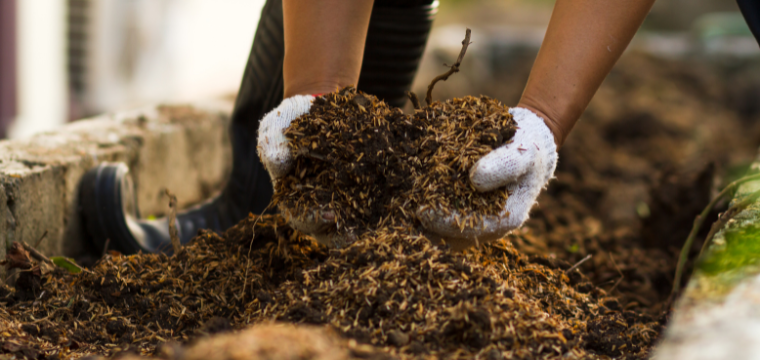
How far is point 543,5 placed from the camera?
950 inches

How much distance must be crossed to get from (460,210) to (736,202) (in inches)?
30.3

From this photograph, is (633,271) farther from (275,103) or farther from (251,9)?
(251,9)

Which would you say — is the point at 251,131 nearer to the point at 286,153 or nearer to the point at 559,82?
the point at 286,153

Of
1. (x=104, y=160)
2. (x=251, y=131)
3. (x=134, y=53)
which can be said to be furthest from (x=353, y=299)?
(x=134, y=53)

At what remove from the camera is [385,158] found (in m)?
1.34

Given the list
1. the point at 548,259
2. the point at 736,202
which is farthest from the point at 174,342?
the point at 736,202

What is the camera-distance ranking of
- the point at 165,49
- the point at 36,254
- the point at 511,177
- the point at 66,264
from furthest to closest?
the point at 165,49 < the point at 66,264 < the point at 36,254 < the point at 511,177

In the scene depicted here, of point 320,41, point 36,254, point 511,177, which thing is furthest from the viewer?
point 36,254

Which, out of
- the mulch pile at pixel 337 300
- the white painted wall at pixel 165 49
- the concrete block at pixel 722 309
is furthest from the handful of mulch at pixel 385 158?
the white painted wall at pixel 165 49

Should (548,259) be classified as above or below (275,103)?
below

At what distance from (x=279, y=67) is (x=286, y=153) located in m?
0.90

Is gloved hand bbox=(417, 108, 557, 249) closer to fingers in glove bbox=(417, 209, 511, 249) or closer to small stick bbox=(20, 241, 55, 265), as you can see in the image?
fingers in glove bbox=(417, 209, 511, 249)

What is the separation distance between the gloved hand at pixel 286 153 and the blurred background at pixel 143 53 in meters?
2.35

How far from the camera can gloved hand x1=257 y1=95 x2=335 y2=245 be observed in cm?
133
